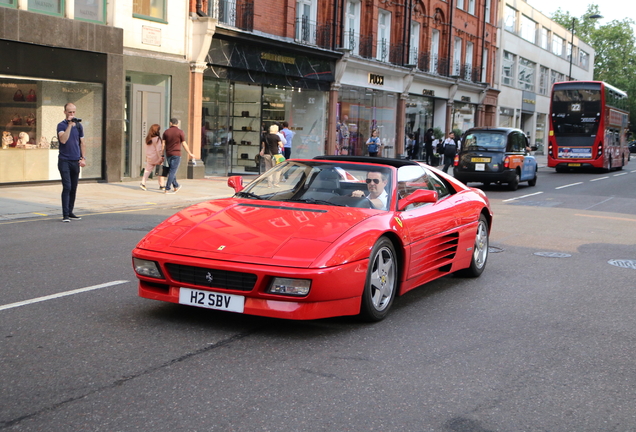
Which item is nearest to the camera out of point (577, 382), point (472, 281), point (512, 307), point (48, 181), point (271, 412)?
point (271, 412)

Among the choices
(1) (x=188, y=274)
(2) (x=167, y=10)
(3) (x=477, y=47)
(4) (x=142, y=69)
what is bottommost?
(1) (x=188, y=274)

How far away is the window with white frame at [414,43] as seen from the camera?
36688mm

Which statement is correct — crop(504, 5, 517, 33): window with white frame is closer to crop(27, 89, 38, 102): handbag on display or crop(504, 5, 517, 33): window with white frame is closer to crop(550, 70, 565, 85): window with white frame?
crop(550, 70, 565, 85): window with white frame

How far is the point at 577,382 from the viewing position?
4.50m

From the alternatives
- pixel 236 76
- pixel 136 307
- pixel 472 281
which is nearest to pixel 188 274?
pixel 136 307

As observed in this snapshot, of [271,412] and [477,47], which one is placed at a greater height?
[477,47]

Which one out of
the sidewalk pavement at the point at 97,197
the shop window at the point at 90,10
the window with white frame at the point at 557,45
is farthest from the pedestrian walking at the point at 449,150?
the window with white frame at the point at 557,45

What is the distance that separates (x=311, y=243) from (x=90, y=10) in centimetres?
1577

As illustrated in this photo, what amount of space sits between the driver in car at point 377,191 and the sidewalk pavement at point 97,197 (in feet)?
24.9

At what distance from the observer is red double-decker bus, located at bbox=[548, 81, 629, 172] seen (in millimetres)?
33250

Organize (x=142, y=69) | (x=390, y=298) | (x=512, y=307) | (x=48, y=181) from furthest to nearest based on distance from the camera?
(x=142, y=69) → (x=48, y=181) → (x=512, y=307) → (x=390, y=298)

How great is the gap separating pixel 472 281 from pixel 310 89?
21.4 meters

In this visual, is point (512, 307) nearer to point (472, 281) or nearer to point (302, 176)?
point (472, 281)

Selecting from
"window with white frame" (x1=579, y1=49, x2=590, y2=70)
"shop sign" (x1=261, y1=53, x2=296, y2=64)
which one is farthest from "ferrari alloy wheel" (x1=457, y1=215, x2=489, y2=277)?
"window with white frame" (x1=579, y1=49, x2=590, y2=70)
